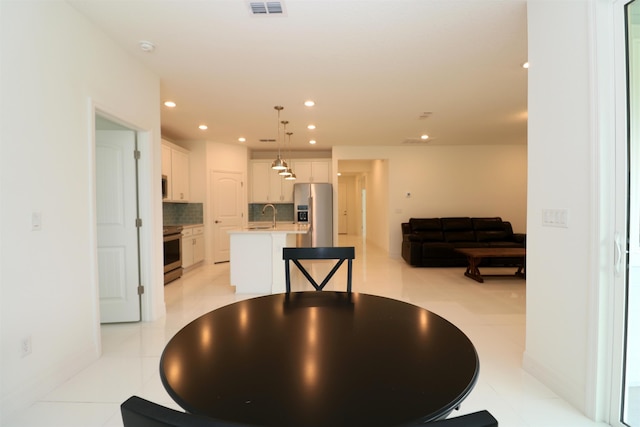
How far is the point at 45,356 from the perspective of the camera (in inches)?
77.9

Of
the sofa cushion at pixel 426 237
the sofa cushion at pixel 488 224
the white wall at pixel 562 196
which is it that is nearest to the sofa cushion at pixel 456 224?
the sofa cushion at pixel 488 224

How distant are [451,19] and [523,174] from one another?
19.9ft

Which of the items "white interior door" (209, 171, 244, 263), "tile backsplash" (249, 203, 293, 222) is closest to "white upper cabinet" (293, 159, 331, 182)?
"tile backsplash" (249, 203, 293, 222)

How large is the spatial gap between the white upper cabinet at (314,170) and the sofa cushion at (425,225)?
2223mm

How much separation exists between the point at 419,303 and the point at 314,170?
4.40m

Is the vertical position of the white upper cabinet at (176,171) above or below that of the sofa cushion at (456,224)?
above

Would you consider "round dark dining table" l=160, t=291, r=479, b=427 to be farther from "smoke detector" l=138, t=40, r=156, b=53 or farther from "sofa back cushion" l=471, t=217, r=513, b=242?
"sofa back cushion" l=471, t=217, r=513, b=242

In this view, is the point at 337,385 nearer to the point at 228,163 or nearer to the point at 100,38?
the point at 100,38

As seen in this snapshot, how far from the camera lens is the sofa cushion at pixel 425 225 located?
257 inches

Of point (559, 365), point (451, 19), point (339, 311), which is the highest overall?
point (451, 19)

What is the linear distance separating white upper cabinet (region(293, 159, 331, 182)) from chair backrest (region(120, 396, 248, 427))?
7.01m

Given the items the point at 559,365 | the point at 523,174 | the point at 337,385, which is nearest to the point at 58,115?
the point at 337,385

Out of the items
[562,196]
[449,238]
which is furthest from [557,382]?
[449,238]

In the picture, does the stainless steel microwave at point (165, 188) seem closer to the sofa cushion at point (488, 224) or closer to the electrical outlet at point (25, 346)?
the electrical outlet at point (25, 346)
